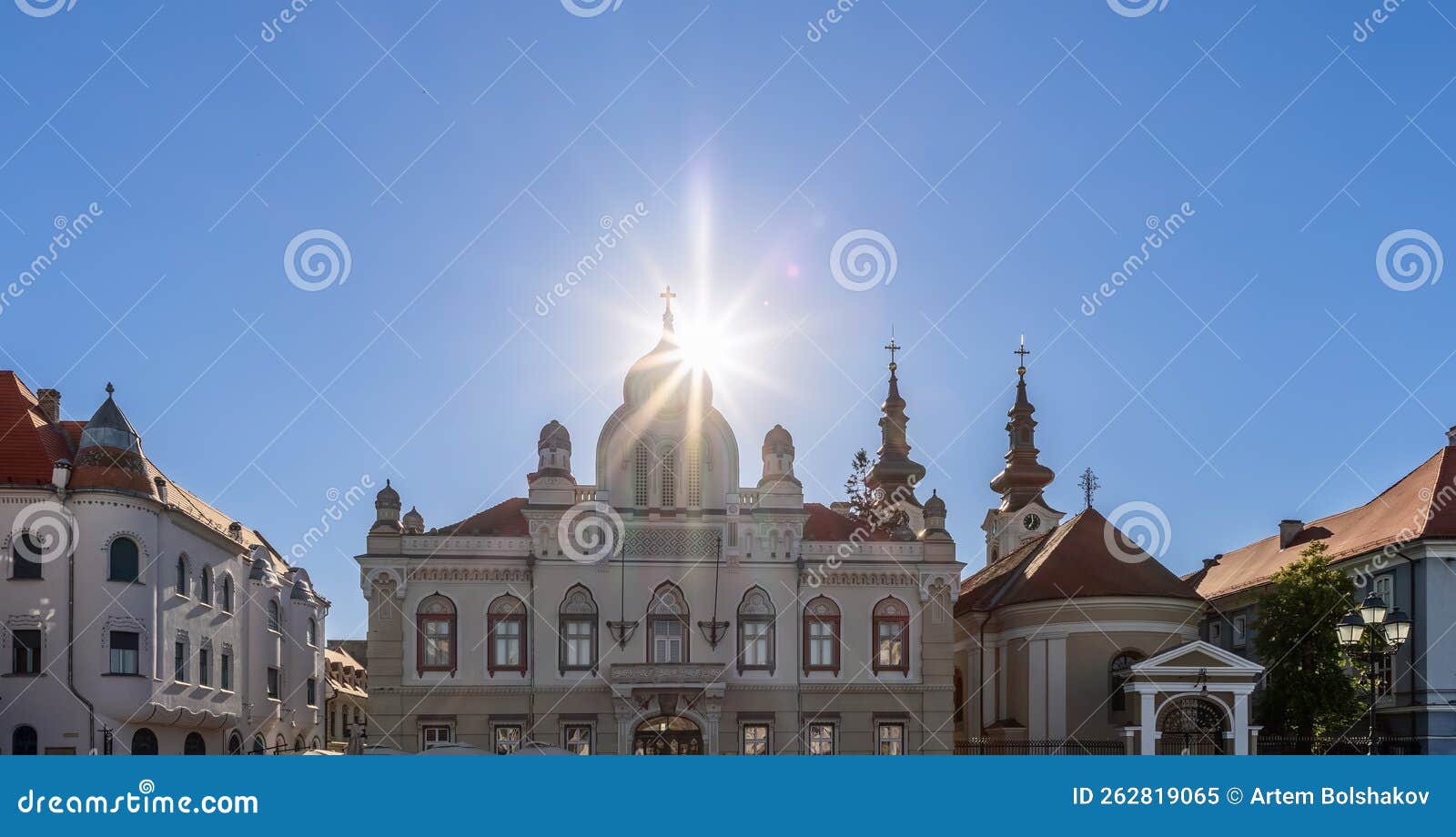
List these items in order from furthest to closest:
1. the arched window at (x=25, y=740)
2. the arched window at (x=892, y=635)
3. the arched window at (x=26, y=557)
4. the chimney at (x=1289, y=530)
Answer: the chimney at (x=1289, y=530), the arched window at (x=892, y=635), the arched window at (x=26, y=557), the arched window at (x=25, y=740)

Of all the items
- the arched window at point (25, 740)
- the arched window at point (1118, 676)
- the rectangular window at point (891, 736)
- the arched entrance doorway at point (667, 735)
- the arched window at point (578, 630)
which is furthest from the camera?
the arched window at point (1118, 676)

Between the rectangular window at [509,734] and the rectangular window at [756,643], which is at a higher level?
the rectangular window at [756,643]

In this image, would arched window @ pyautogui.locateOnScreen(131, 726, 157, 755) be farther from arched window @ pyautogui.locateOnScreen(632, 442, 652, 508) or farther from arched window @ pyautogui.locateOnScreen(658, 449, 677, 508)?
arched window @ pyautogui.locateOnScreen(658, 449, 677, 508)

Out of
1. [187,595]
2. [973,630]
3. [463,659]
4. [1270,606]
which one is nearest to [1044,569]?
[973,630]

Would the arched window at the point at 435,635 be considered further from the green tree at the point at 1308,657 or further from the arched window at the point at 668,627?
the green tree at the point at 1308,657

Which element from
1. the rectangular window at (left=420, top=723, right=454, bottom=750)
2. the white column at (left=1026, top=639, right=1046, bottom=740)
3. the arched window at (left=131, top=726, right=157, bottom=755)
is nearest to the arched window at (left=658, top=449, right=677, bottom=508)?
the rectangular window at (left=420, top=723, right=454, bottom=750)

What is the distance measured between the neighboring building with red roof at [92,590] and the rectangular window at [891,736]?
1932 centimetres

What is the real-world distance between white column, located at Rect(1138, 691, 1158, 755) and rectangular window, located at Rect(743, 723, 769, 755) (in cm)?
1155

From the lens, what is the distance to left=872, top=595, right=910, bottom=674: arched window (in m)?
45.4

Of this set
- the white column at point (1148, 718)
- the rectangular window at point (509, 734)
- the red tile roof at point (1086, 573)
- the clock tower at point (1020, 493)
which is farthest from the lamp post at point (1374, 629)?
the clock tower at point (1020, 493)

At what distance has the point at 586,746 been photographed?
44094 mm

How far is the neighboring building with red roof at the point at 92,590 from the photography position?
1547 inches

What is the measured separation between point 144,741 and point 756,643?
18350mm

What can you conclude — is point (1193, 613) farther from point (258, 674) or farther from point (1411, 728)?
point (258, 674)
